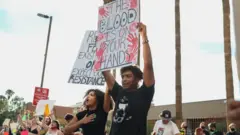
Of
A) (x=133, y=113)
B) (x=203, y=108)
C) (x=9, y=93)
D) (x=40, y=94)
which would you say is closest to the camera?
(x=133, y=113)

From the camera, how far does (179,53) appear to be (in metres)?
15.2

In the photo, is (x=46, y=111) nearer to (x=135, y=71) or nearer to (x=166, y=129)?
(x=166, y=129)

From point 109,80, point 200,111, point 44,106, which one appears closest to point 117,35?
point 109,80

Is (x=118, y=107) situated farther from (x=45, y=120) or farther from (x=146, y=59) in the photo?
(x=45, y=120)

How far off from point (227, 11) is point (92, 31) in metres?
7.66

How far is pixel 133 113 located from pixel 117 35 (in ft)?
4.71

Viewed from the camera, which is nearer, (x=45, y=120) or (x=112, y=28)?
(x=112, y=28)

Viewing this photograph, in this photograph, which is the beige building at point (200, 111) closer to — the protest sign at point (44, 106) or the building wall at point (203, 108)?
the building wall at point (203, 108)

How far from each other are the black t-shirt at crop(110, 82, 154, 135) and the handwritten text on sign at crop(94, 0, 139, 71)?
2.02ft

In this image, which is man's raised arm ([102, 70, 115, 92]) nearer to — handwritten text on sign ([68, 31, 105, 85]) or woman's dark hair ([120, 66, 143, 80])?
woman's dark hair ([120, 66, 143, 80])

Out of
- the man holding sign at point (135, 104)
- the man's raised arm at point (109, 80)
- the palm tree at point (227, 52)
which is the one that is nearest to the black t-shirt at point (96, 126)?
the man's raised arm at point (109, 80)

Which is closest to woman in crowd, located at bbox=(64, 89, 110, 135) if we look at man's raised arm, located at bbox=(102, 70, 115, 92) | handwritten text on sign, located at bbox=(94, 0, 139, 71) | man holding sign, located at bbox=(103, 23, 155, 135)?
man's raised arm, located at bbox=(102, 70, 115, 92)

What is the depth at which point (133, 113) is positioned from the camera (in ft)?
12.3

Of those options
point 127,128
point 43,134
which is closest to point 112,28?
point 127,128
